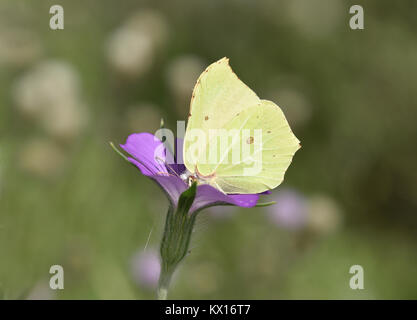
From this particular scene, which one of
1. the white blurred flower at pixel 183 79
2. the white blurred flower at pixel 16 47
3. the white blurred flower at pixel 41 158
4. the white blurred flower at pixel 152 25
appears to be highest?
the white blurred flower at pixel 152 25

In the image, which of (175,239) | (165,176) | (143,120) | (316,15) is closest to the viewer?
(165,176)

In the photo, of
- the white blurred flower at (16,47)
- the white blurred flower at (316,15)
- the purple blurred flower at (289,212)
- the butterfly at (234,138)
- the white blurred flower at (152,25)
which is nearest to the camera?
the butterfly at (234,138)

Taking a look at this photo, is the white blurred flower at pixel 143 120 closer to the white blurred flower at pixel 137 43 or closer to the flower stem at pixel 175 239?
the white blurred flower at pixel 137 43

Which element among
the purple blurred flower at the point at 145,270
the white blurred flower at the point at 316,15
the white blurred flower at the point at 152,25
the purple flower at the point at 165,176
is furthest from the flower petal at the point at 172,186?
the white blurred flower at the point at 316,15

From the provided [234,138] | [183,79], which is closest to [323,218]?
[183,79]

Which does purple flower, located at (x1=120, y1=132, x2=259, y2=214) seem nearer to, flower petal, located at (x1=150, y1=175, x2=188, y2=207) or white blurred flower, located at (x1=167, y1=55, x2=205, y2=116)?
flower petal, located at (x1=150, y1=175, x2=188, y2=207)

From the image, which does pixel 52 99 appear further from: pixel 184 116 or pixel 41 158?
pixel 184 116

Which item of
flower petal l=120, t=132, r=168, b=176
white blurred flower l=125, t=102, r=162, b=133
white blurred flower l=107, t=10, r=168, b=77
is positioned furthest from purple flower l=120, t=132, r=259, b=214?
white blurred flower l=107, t=10, r=168, b=77
